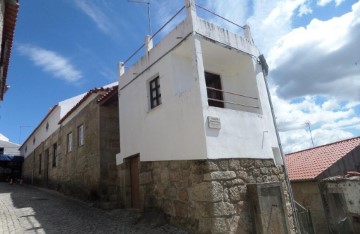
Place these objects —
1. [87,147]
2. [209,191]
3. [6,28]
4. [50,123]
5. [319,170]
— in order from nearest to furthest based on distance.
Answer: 1. [209,191]
2. [6,28]
3. [87,147]
4. [319,170]
5. [50,123]

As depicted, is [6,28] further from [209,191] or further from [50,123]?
[50,123]

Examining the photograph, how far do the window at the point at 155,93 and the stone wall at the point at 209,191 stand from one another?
188cm

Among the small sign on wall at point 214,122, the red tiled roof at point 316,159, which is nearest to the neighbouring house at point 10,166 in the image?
the red tiled roof at point 316,159

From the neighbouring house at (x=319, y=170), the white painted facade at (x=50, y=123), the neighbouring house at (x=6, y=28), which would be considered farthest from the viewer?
the white painted facade at (x=50, y=123)

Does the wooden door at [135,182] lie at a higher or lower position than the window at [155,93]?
lower

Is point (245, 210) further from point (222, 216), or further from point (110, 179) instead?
point (110, 179)

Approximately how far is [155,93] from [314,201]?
30.7 ft

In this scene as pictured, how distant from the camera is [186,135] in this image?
7.48m

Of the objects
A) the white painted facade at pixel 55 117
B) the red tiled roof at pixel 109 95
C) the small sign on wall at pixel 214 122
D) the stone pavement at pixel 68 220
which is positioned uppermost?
the white painted facade at pixel 55 117

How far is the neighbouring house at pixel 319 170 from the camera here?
43.4 feet

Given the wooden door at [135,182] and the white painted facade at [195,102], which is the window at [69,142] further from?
the wooden door at [135,182]

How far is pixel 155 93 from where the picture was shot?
9.20 metres

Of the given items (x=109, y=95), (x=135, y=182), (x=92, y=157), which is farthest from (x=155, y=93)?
(x=92, y=157)

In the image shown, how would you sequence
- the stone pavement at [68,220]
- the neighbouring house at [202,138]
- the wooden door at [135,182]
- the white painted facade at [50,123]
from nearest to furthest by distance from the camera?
the neighbouring house at [202,138], the stone pavement at [68,220], the wooden door at [135,182], the white painted facade at [50,123]
